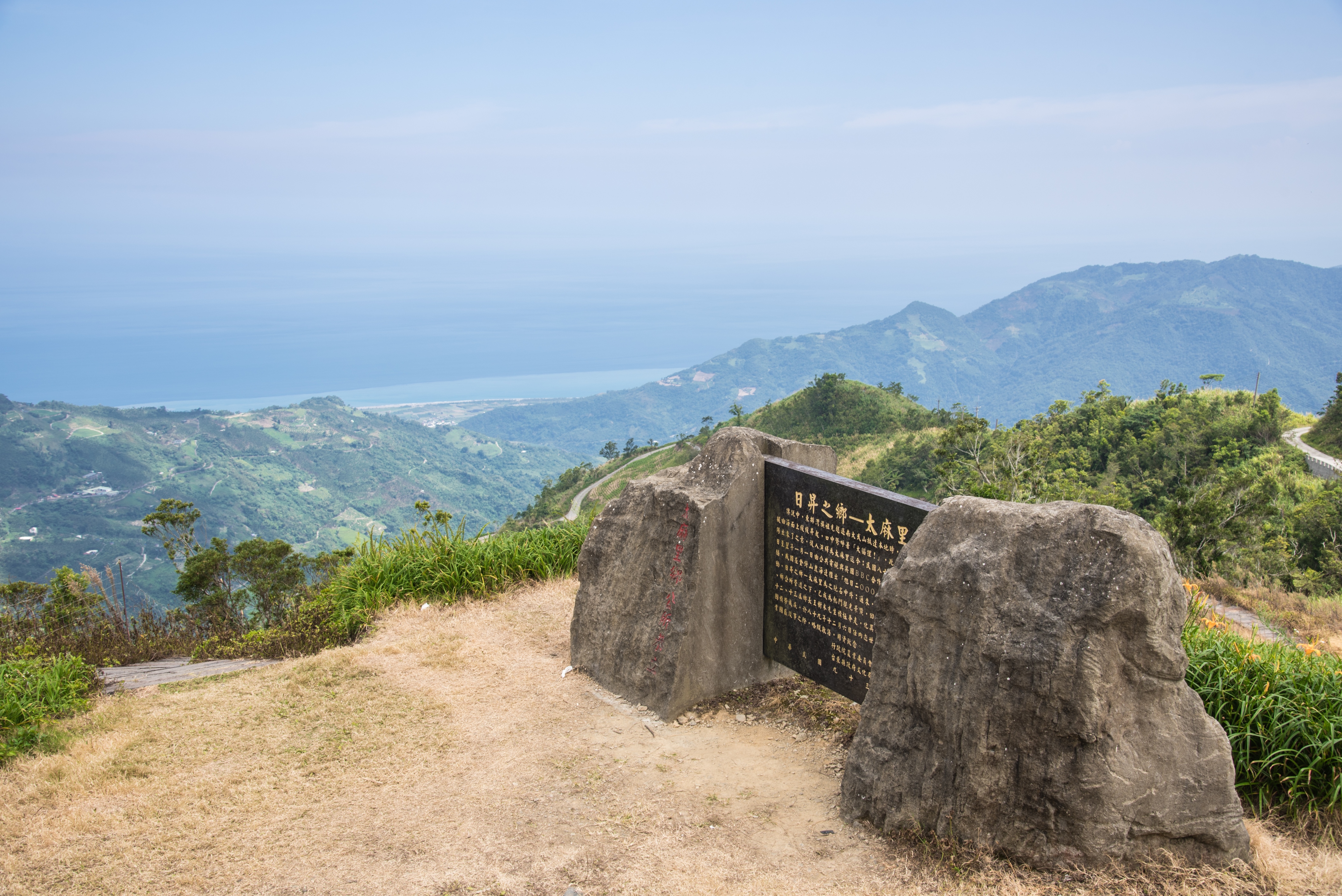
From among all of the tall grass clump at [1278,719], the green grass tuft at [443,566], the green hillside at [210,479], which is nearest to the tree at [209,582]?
the green grass tuft at [443,566]

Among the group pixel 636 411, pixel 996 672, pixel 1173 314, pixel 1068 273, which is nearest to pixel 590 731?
pixel 996 672

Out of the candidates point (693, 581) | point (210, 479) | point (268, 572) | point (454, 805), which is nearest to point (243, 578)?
point (268, 572)

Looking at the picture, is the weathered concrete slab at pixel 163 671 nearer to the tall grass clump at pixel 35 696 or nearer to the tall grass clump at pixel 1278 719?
the tall grass clump at pixel 35 696

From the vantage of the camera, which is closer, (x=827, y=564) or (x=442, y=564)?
(x=827, y=564)

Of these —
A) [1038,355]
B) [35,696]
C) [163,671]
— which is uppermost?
[35,696]

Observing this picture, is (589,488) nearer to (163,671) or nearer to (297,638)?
(297,638)

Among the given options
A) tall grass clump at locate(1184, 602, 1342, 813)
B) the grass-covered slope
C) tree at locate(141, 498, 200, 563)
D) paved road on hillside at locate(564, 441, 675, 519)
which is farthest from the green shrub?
the grass-covered slope

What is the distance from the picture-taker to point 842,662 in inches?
221

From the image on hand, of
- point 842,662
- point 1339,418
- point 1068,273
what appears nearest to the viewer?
point 842,662

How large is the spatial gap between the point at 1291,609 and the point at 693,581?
8.78 m

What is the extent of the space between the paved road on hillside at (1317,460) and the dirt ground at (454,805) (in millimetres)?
25480

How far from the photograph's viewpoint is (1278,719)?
14.8 ft

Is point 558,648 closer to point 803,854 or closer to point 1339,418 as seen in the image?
point 803,854

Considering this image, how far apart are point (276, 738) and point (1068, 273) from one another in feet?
Result: 623
